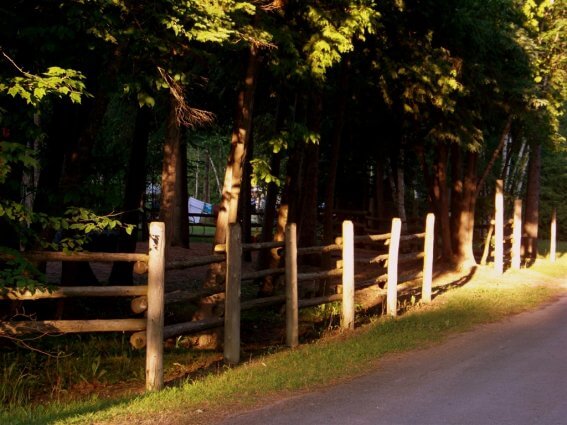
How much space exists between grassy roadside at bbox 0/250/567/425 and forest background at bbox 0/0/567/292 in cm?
149

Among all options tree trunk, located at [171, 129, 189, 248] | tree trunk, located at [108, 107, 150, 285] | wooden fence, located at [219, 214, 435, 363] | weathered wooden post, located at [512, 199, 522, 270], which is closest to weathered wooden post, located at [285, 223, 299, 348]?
wooden fence, located at [219, 214, 435, 363]


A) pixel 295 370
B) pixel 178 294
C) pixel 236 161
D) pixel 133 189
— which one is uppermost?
pixel 236 161

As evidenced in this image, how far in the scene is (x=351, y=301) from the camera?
11.0 metres

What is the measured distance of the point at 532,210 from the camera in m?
25.0

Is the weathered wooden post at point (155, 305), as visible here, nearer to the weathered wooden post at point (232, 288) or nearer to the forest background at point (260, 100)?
the forest background at point (260, 100)

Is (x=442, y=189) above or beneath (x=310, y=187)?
above

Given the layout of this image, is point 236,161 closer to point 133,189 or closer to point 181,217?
point 133,189

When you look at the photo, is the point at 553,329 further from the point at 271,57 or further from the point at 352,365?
the point at 271,57

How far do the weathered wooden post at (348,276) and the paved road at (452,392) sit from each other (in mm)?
1936

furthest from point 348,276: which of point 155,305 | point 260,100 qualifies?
point 260,100

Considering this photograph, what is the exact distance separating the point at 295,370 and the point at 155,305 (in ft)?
5.69

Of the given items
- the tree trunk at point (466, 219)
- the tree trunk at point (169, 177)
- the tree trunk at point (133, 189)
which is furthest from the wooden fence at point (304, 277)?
the tree trunk at point (466, 219)

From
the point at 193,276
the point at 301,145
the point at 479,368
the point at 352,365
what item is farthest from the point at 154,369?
the point at 193,276

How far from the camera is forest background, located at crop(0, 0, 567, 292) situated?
808cm
